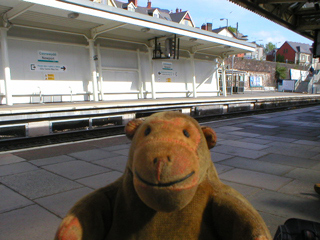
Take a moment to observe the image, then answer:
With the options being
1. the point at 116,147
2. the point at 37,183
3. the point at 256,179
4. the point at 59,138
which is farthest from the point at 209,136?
the point at 59,138

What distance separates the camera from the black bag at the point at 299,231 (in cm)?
203

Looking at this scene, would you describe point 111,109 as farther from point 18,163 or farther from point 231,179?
point 231,179

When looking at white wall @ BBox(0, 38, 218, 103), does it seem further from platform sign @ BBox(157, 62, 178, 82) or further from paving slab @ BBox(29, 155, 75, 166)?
paving slab @ BBox(29, 155, 75, 166)

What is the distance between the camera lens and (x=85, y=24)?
33.8 ft

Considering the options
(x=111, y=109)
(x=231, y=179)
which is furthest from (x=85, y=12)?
(x=231, y=179)

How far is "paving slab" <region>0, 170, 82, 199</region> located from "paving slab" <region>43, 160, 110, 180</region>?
177 mm

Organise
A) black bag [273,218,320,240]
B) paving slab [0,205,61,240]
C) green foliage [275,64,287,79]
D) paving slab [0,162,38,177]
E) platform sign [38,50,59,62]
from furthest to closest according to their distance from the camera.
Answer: green foliage [275,64,287,79] < platform sign [38,50,59,62] < paving slab [0,162,38,177] < paving slab [0,205,61,240] < black bag [273,218,320,240]

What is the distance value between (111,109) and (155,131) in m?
8.00

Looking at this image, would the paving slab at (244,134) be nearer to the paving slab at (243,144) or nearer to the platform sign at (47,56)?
the paving slab at (243,144)

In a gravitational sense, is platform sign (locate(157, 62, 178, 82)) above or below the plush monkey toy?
above

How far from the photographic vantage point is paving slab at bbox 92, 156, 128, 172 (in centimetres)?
525

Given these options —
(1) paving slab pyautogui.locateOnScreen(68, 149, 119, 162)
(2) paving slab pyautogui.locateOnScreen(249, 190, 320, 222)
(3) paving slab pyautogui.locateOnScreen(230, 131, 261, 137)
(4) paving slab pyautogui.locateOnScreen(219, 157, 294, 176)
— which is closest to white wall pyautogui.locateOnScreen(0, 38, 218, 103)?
(1) paving slab pyautogui.locateOnScreen(68, 149, 119, 162)

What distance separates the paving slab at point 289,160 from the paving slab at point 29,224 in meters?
4.17

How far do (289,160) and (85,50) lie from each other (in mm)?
8834
